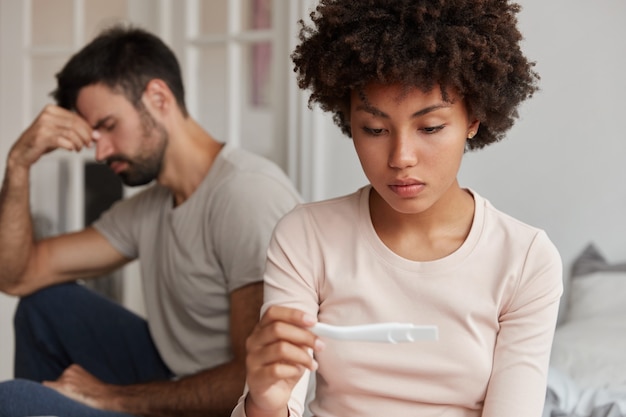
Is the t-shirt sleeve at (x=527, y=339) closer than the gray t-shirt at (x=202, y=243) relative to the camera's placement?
Yes

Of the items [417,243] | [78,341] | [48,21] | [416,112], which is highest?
[48,21]

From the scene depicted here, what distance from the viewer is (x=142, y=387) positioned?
75.5 inches

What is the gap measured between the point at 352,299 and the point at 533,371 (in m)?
0.29

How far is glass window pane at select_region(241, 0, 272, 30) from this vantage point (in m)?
3.40

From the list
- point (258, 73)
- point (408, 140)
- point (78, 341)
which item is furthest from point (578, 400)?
point (258, 73)

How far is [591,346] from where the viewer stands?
193 centimetres

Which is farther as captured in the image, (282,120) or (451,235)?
(282,120)

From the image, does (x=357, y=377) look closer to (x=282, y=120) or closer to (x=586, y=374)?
(x=586, y=374)

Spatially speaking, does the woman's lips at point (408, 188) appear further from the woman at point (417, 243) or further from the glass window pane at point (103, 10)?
the glass window pane at point (103, 10)

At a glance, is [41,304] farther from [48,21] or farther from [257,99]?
[48,21]

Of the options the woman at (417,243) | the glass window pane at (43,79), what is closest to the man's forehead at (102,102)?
the woman at (417,243)

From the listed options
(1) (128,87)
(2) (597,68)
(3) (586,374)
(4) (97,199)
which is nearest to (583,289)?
(3) (586,374)

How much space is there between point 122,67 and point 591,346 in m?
1.28

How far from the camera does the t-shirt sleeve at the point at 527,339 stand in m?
1.27
